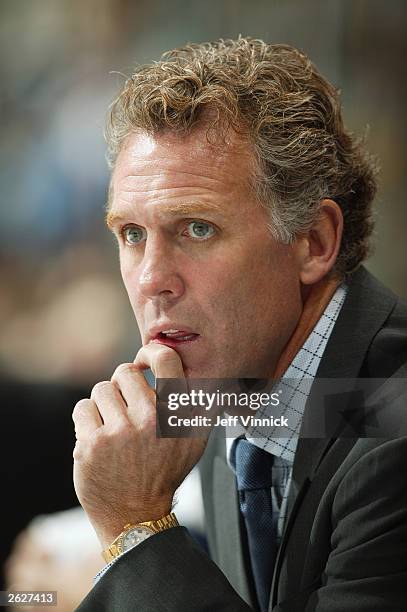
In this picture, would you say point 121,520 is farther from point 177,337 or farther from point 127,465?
point 177,337

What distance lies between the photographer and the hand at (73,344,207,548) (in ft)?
3.38

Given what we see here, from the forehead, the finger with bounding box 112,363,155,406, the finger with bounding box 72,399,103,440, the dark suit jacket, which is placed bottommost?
the dark suit jacket

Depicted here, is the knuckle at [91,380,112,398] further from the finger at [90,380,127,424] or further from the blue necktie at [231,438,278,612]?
the blue necktie at [231,438,278,612]

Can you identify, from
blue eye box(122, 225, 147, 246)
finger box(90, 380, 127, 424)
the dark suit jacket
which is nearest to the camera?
the dark suit jacket

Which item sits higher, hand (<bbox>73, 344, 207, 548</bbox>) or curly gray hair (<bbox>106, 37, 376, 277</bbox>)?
curly gray hair (<bbox>106, 37, 376, 277</bbox>)

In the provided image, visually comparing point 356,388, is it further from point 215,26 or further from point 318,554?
point 215,26

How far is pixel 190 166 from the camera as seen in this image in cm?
113

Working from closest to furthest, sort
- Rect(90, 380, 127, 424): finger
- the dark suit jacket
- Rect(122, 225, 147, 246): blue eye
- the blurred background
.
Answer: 1. the dark suit jacket
2. Rect(90, 380, 127, 424): finger
3. Rect(122, 225, 147, 246): blue eye
4. the blurred background

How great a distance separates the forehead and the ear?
14 centimetres

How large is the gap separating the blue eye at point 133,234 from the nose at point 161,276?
6 centimetres

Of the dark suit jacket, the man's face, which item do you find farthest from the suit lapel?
the man's face

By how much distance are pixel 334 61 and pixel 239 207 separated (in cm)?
67

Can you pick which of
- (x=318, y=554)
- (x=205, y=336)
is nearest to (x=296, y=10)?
(x=205, y=336)

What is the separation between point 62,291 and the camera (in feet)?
5.04
